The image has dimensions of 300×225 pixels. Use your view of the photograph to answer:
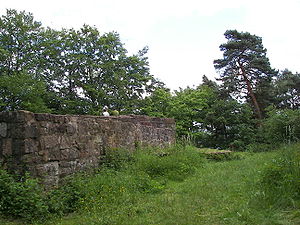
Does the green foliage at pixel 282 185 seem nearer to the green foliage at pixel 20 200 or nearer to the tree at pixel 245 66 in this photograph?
the green foliage at pixel 20 200

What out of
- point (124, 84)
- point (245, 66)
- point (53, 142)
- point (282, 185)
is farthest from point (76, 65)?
point (282, 185)

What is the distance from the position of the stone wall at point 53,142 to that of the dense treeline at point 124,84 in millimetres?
10223

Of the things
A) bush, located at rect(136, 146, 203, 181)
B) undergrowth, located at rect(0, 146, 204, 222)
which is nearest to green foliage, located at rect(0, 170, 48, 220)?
undergrowth, located at rect(0, 146, 204, 222)

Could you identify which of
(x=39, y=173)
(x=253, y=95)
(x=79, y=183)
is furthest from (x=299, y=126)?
(x=39, y=173)

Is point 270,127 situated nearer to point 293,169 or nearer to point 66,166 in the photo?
point 293,169

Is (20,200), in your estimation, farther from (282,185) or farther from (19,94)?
(19,94)

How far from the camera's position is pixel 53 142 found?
207 inches

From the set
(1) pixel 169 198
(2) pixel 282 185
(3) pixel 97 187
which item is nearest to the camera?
(2) pixel 282 185

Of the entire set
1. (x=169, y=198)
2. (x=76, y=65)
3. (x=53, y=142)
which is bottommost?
(x=169, y=198)

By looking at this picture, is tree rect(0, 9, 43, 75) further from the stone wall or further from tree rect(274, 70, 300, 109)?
tree rect(274, 70, 300, 109)

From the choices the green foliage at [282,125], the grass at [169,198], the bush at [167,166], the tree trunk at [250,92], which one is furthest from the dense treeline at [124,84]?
A: the grass at [169,198]

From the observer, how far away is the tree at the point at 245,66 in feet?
59.8

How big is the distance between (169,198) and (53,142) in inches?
96.5

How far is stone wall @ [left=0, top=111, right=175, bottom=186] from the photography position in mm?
4637
